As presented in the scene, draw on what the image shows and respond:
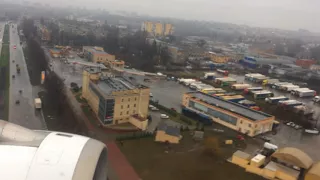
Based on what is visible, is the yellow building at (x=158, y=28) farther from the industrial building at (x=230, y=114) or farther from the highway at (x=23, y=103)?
the industrial building at (x=230, y=114)

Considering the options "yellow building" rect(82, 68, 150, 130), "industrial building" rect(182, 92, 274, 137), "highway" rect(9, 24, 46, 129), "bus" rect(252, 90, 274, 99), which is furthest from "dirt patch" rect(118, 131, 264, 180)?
"bus" rect(252, 90, 274, 99)

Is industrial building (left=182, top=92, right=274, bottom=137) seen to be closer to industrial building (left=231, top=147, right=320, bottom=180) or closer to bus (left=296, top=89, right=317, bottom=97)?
industrial building (left=231, top=147, right=320, bottom=180)

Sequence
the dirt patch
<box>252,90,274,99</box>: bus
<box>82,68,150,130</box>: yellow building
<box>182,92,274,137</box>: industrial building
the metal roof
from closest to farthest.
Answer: the dirt patch
<box>82,68,150,130</box>: yellow building
<box>182,92,274,137</box>: industrial building
the metal roof
<box>252,90,274,99</box>: bus

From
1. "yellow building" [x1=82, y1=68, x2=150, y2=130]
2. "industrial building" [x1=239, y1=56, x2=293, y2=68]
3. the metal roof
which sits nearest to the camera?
"yellow building" [x1=82, y1=68, x2=150, y2=130]

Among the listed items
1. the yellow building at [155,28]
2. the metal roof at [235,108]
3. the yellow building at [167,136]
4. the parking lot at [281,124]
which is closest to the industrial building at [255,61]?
the parking lot at [281,124]

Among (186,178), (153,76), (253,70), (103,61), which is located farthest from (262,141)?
(253,70)

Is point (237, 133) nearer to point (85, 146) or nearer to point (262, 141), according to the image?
point (262, 141)
